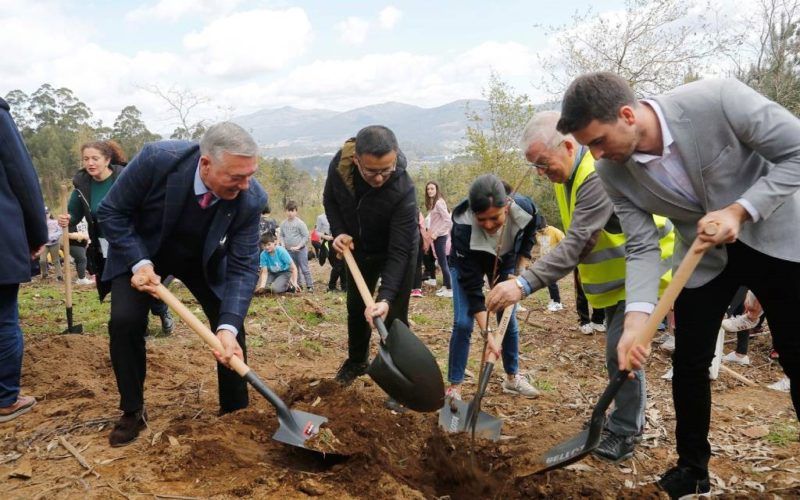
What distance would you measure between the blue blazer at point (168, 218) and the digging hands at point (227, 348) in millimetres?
105

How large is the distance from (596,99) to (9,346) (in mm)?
3726

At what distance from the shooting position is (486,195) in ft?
11.4

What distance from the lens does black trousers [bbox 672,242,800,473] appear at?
2.32 meters

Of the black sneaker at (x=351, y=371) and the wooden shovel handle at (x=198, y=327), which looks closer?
the wooden shovel handle at (x=198, y=327)

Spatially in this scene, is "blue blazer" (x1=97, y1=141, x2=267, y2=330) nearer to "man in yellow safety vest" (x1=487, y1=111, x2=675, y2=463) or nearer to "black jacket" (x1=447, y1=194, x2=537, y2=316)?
"black jacket" (x1=447, y1=194, x2=537, y2=316)

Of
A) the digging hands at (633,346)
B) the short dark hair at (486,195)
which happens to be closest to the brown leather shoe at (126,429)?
the short dark hair at (486,195)

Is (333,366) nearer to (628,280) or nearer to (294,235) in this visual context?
(628,280)

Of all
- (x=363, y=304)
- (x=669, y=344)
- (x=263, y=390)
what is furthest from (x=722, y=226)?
(x=669, y=344)

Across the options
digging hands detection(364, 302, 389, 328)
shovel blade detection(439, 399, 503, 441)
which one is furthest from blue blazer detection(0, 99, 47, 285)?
shovel blade detection(439, 399, 503, 441)

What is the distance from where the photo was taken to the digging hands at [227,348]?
2.96 metres

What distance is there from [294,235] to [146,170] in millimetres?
8237

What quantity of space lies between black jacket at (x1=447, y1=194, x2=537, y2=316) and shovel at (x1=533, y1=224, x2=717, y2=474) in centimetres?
121

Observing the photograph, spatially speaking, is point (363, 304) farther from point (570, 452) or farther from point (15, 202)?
point (15, 202)

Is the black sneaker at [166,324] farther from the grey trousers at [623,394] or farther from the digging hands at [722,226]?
the digging hands at [722,226]
